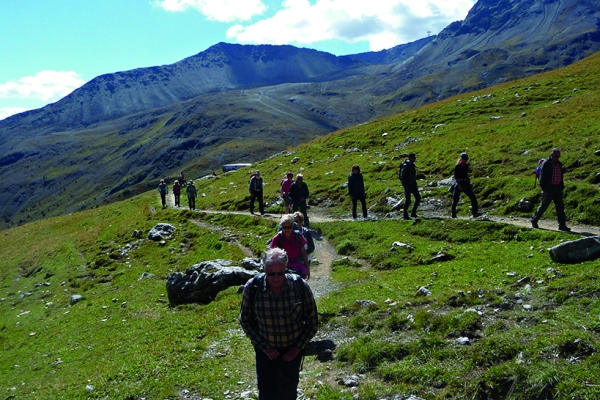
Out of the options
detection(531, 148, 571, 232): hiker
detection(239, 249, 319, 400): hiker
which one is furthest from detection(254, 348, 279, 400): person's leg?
detection(531, 148, 571, 232): hiker

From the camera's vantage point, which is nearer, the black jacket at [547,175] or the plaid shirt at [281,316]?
the plaid shirt at [281,316]

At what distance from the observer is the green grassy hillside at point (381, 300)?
880 cm

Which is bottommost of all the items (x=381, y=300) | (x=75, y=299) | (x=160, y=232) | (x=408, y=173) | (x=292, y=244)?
(x=75, y=299)

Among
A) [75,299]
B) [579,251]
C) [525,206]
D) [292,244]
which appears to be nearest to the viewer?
[292,244]

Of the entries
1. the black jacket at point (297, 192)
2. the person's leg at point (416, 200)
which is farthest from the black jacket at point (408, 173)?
the black jacket at point (297, 192)

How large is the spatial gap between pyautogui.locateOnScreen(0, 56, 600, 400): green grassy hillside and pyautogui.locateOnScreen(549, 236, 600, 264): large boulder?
0.70m

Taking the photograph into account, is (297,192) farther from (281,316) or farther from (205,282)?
(281,316)

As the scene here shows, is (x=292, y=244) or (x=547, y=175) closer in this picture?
(x=292, y=244)

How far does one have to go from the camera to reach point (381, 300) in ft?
45.7

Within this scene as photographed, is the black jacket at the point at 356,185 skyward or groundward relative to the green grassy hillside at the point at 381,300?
skyward

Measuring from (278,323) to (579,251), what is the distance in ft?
34.5

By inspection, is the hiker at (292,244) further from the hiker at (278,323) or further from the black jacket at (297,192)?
the black jacket at (297,192)

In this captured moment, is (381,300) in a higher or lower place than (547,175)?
lower

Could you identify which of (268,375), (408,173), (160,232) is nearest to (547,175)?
(408,173)
